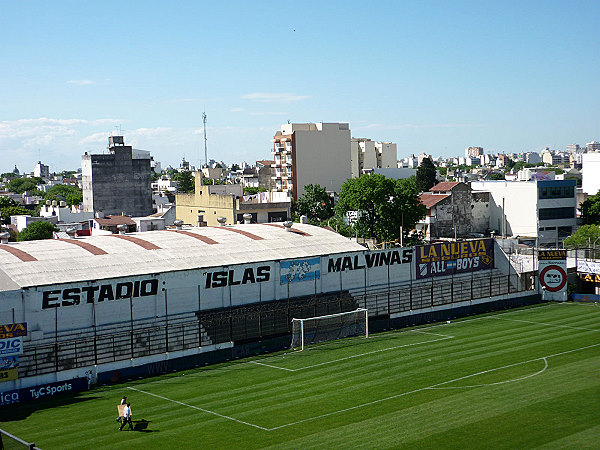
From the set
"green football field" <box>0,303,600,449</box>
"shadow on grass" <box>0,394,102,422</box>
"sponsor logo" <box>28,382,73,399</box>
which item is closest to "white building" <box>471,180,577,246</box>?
"green football field" <box>0,303,600,449</box>

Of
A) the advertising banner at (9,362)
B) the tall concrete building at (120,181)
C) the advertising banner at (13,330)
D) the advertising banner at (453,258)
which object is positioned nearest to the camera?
the advertising banner at (9,362)

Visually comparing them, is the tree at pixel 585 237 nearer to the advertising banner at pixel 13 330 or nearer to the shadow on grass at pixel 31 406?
the shadow on grass at pixel 31 406

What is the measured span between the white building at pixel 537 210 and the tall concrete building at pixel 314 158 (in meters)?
47.0

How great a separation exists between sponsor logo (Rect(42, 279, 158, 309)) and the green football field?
674cm

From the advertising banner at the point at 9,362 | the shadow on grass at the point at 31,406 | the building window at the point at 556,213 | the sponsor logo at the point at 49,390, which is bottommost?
the shadow on grass at the point at 31,406

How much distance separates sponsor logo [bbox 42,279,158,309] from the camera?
46.1m

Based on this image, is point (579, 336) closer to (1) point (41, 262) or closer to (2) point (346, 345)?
(2) point (346, 345)

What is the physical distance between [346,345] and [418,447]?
2160 cm

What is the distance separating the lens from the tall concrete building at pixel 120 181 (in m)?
164

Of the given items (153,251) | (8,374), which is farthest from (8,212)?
(8,374)

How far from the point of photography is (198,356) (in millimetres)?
48281

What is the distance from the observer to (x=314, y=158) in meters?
164

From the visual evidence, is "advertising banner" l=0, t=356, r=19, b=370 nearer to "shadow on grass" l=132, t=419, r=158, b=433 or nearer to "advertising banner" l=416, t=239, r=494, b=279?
"shadow on grass" l=132, t=419, r=158, b=433

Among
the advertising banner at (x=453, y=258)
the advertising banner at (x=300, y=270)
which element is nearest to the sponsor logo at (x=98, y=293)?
the advertising banner at (x=300, y=270)
